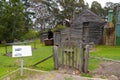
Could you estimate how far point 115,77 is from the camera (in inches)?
304

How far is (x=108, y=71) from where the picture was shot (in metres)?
8.63

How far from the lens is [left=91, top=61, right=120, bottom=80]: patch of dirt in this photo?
309 inches

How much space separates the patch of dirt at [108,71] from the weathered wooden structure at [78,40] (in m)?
0.58

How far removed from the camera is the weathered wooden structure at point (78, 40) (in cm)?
836

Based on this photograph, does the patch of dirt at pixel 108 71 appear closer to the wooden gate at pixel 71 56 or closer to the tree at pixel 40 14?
the wooden gate at pixel 71 56

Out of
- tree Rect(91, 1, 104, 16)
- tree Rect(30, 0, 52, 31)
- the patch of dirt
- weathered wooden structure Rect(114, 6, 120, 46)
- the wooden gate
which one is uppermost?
tree Rect(91, 1, 104, 16)

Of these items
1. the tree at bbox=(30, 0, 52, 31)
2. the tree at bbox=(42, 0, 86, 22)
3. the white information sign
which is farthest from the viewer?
the tree at bbox=(42, 0, 86, 22)

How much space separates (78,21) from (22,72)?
60.8ft

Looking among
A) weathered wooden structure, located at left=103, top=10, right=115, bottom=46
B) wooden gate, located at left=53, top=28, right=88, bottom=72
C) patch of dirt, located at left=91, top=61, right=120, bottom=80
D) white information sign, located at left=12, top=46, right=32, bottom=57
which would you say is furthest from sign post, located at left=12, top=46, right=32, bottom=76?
weathered wooden structure, located at left=103, top=10, right=115, bottom=46

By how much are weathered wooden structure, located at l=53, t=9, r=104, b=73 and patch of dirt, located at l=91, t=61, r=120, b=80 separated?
0.58 metres

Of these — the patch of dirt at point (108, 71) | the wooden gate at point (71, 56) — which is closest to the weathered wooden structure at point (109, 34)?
the patch of dirt at point (108, 71)

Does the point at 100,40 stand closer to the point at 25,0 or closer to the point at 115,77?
the point at 115,77

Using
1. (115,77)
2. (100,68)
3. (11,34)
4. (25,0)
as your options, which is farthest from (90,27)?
(25,0)

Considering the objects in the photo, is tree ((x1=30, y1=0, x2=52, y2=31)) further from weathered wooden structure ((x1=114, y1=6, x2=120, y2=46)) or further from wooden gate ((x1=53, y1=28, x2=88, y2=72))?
wooden gate ((x1=53, y1=28, x2=88, y2=72))
